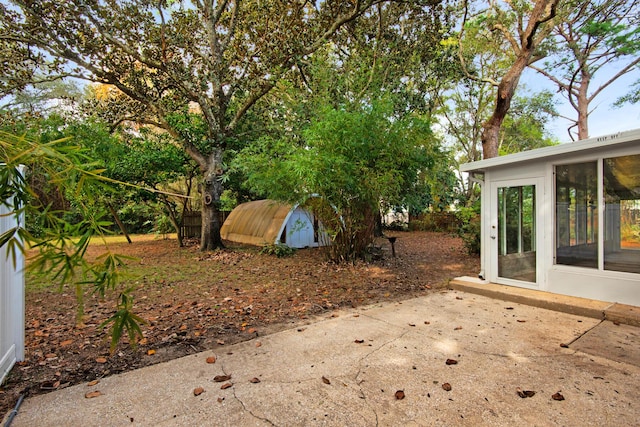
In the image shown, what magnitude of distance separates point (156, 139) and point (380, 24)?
8.48m

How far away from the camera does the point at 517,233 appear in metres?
5.68

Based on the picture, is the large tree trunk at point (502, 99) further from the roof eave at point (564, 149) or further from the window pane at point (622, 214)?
the window pane at point (622, 214)

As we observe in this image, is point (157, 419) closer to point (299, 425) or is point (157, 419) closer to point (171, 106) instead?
point (299, 425)

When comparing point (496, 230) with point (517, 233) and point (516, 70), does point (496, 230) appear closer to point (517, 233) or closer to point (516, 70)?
point (517, 233)

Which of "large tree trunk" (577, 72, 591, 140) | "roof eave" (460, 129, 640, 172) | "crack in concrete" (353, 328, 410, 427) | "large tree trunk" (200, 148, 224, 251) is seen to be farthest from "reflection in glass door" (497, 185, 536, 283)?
"large tree trunk" (577, 72, 591, 140)

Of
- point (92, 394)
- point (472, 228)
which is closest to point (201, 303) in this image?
point (92, 394)

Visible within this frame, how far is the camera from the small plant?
9.78 meters

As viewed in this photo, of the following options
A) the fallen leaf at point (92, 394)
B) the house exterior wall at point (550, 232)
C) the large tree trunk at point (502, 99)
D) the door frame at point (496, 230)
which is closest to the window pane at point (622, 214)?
the house exterior wall at point (550, 232)

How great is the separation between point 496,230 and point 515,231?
290 millimetres

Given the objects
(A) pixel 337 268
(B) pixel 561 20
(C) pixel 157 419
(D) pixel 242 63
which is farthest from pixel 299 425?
(B) pixel 561 20

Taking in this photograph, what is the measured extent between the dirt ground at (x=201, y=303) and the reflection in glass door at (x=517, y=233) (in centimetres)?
136

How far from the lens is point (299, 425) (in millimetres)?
2180

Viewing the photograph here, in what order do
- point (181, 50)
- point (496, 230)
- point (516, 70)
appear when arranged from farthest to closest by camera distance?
point (181, 50) < point (516, 70) < point (496, 230)

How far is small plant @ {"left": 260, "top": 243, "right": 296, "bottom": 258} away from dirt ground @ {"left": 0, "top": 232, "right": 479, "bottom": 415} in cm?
52
